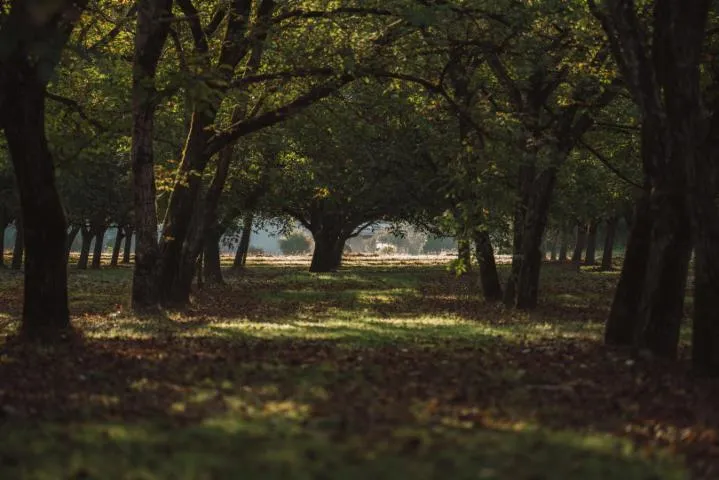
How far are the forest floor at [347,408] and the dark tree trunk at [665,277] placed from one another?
0.44 meters

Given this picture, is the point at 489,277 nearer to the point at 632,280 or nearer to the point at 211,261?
the point at 211,261

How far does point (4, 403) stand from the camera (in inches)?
352

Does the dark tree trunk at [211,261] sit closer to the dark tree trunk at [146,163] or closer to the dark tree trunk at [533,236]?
the dark tree trunk at [533,236]

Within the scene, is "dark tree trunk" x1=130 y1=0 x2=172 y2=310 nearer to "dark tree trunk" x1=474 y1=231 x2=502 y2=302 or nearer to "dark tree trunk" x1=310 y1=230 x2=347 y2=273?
"dark tree trunk" x1=474 y1=231 x2=502 y2=302

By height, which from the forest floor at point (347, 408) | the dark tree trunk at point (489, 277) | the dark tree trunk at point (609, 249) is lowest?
the forest floor at point (347, 408)

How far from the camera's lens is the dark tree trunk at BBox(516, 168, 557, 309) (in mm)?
26422

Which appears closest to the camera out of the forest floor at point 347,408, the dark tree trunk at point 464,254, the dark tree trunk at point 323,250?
the forest floor at point 347,408

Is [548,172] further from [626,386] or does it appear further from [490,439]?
[490,439]

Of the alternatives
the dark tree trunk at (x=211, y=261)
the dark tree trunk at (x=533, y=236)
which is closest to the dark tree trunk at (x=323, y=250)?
the dark tree trunk at (x=211, y=261)

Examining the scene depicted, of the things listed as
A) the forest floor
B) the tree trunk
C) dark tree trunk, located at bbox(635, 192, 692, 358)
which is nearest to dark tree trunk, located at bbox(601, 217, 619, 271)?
the forest floor

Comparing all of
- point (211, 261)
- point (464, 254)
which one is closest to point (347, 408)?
point (464, 254)

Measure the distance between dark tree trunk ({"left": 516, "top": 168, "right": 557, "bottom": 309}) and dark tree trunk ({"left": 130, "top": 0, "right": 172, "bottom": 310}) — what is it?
10137 millimetres

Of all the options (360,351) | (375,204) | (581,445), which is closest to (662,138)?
(360,351)

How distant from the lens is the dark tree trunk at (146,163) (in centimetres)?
2017
